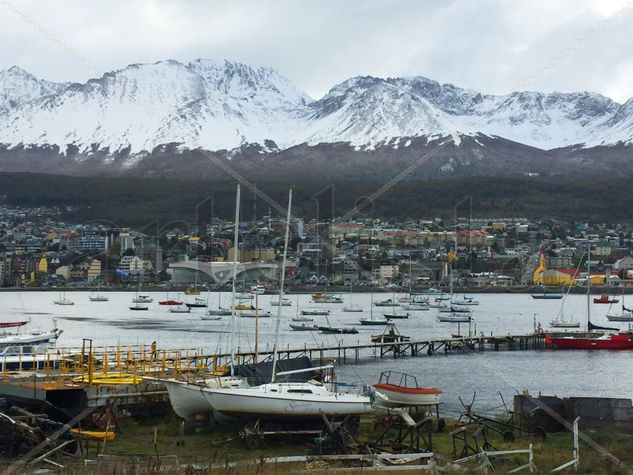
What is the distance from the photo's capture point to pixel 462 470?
1844 centimetres

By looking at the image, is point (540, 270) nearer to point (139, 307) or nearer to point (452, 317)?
point (452, 317)

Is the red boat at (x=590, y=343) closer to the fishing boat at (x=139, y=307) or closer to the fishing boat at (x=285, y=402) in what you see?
the fishing boat at (x=285, y=402)

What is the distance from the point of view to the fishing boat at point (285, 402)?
23.8 meters

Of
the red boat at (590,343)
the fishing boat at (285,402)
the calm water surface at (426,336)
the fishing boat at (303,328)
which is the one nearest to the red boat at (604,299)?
the calm water surface at (426,336)

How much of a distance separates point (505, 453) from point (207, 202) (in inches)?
6966

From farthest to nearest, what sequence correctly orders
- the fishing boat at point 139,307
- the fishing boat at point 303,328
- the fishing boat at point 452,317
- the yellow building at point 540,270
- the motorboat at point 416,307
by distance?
the yellow building at point 540,270
the fishing boat at point 139,307
the motorboat at point 416,307
the fishing boat at point 452,317
the fishing boat at point 303,328

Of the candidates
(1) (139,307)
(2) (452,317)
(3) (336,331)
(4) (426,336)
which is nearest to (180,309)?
(1) (139,307)

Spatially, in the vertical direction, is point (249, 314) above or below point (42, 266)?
below

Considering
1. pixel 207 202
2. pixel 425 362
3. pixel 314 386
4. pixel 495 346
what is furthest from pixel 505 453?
pixel 207 202

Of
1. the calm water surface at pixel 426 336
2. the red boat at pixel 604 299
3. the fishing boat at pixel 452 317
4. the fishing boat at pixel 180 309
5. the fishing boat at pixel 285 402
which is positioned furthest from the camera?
the red boat at pixel 604 299

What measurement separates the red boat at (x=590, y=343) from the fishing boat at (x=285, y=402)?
40307mm

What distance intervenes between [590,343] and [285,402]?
42.2 meters

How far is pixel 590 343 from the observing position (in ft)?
205

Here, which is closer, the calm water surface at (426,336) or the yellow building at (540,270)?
the calm water surface at (426,336)
